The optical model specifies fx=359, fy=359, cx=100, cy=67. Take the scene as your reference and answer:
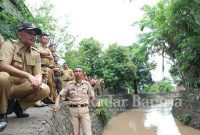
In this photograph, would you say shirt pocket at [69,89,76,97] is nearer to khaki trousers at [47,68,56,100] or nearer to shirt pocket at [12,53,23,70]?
khaki trousers at [47,68,56,100]

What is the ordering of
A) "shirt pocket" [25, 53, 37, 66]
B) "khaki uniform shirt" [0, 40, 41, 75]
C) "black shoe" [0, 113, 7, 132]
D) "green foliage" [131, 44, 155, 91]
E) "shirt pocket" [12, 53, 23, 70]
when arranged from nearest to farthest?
"black shoe" [0, 113, 7, 132]
"khaki uniform shirt" [0, 40, 41, 75]
"shirt pocket" [12, 53, 23, 70]
"shirt pocket" [25, 53, 37, 66]
"green foliage" [131, 44, 155, 91]

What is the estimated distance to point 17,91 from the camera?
475cm

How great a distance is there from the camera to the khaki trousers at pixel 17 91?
429 centimetres

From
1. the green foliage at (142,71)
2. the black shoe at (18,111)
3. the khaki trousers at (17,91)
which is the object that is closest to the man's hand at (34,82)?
the khaki trousers at (17,91)

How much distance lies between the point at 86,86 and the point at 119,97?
77.4ft

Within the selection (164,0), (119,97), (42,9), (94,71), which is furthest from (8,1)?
(119,97)

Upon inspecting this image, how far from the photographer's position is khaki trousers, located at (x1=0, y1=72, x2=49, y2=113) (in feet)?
14.1

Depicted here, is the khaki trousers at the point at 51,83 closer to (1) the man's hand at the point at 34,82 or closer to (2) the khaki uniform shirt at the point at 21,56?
(2) the khaki uniform shirt at the point at 21,56

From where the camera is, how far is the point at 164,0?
21.0m

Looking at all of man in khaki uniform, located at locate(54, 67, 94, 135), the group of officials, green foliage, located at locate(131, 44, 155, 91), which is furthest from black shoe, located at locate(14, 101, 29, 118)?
green foliage, located at locate(131, 44, 155, 91)

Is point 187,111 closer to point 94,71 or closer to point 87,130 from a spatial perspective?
point 94,71

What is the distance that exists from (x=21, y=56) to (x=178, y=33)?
12092mm

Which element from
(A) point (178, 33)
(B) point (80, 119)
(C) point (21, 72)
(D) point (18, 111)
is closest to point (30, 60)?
(C) point (21, 72)

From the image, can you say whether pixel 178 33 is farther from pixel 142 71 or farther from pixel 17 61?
pixel 142 71
